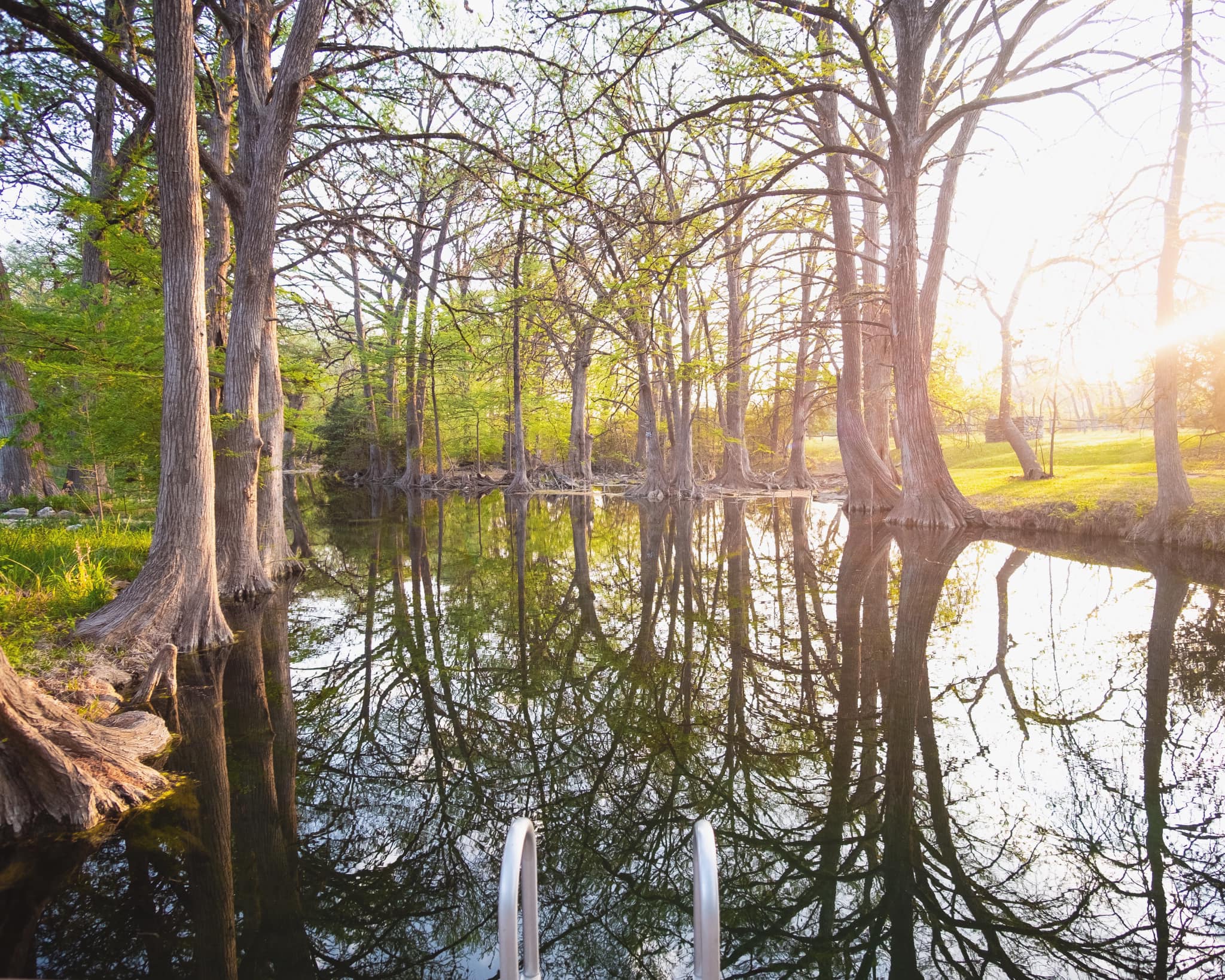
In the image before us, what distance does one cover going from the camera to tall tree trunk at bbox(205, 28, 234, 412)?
984 centimetres

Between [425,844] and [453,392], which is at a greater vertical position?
[453,392]

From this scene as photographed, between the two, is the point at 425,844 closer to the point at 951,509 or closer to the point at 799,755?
the point at 799,755

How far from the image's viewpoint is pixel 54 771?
341 centimetres

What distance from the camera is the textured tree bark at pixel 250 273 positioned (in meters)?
8.19

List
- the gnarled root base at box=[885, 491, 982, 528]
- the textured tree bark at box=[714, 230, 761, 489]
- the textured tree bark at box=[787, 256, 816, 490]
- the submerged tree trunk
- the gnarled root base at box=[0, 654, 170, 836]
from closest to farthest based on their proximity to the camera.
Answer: the gnarled root base at box=[0, 654, 170, 836] → the gnarled root base at box=[885, 491, 982, 528] → the submerged tree trunk → the textured tree bark at box=[714, 230, 761, 489] → the textured tree bark at box=[787, 256, 816, 490]

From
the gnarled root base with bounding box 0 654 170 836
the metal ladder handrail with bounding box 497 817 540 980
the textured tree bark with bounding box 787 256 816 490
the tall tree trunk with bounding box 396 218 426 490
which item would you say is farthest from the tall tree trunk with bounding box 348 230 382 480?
the metal ladder handrail with bounding box 497 817 540 980

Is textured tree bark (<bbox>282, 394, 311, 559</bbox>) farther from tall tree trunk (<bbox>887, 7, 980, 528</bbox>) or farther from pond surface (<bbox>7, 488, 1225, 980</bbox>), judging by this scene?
tall tree trunk (<bbox>887, 7, 980, 528</bbox>)

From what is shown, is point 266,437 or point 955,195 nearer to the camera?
point 266,437

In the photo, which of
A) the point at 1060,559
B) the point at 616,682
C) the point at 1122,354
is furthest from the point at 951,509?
the point at 616,682

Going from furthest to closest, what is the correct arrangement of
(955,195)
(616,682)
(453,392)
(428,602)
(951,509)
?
1. (453,392)
2. (955,195)
3. (951,509)
4. (428,602)
5. (616,682)

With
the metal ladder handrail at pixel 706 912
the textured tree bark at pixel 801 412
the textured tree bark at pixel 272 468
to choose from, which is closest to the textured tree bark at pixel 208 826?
the metal ladder handrail at pixel 706 912

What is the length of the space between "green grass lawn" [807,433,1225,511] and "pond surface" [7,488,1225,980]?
19.4 feet

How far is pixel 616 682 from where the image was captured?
5.66 meters

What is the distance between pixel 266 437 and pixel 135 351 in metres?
2.54
